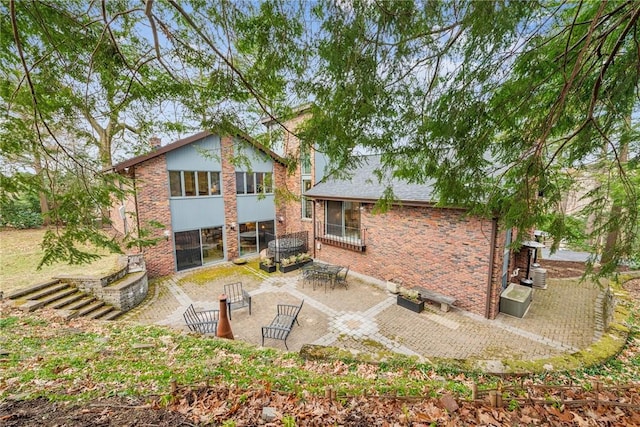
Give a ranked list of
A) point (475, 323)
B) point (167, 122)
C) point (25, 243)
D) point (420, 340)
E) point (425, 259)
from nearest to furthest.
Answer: point (167, 122) → point (420, 340) → point (475, 323) → point (425, 259) → point (25, 243)

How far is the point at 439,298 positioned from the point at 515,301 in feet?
6.47

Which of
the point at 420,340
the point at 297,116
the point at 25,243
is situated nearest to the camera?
the point at 297,116

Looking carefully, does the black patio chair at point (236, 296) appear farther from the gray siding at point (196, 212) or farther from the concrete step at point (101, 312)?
the gray siding at point (196, 212)

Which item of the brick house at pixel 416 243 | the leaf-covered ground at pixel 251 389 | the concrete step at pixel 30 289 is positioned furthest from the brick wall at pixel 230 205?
the leaf-covered ground at pixel 251 389

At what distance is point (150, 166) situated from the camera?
9984 mm

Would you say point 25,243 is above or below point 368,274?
above

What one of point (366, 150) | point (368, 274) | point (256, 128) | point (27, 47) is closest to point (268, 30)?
point (256, 128)

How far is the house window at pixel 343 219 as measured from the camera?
10.7 metres

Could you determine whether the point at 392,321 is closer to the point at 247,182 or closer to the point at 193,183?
the point at 247,182

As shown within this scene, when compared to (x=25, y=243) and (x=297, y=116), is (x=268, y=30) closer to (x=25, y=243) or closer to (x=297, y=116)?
(x=297, y=116)

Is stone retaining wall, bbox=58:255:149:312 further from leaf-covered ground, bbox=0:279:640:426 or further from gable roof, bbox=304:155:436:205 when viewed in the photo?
gable roof, bbox=304:155:436:205

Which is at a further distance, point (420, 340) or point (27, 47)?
point (420, 340)

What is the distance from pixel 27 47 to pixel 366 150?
476cm

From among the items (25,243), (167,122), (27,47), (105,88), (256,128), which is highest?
(27,47)
